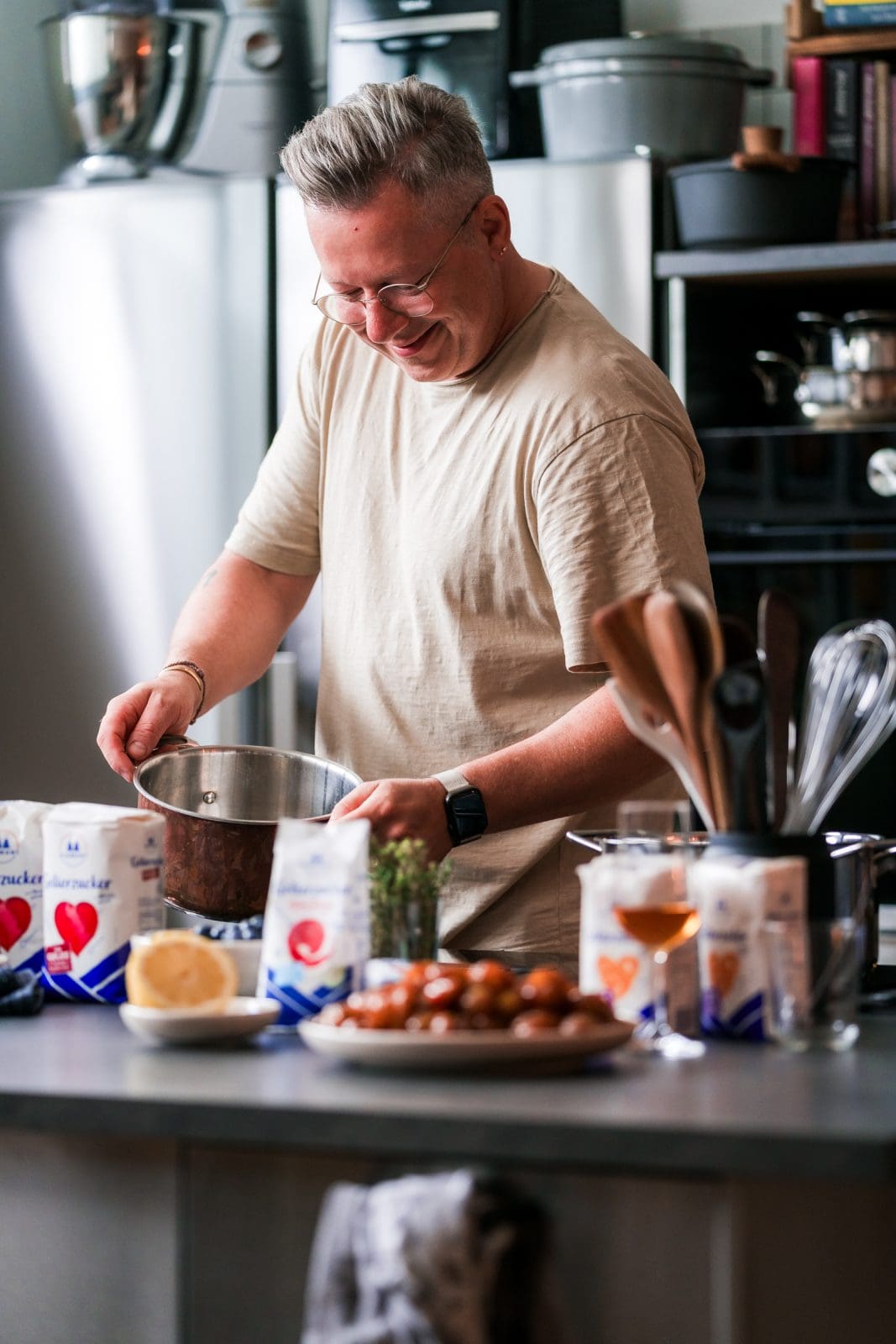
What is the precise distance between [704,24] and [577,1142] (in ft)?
7.82

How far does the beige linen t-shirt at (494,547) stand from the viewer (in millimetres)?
1631

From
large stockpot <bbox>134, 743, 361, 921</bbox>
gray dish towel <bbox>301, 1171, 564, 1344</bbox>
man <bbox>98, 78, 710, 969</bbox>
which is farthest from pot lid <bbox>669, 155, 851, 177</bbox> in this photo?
gray dish towel <bbox>301, 1171, 564, 1344</bbox>

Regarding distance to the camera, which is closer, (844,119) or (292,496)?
(292,496)

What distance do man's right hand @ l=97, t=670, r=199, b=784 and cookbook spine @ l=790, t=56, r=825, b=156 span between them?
1419mm

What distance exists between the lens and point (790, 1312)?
0.96 meters

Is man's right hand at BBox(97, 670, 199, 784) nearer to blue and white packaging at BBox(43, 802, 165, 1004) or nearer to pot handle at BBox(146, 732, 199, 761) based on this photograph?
pot handle at BBox(146, 732, 199, 761)

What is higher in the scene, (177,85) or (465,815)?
(177,85)

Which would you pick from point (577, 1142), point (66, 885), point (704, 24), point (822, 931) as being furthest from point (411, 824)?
point (704, 24)

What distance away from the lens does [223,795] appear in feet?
5.42

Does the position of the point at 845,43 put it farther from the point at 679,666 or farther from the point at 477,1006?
the point at 477,1006

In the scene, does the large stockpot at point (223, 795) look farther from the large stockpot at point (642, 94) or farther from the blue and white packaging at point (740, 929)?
the large stockpot at point (642, 94)

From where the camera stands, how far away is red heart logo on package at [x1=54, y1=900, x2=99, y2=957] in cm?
129

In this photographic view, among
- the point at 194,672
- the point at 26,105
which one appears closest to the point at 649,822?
the point at 194,672

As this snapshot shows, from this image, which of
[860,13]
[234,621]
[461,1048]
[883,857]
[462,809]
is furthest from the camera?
[860,13]
